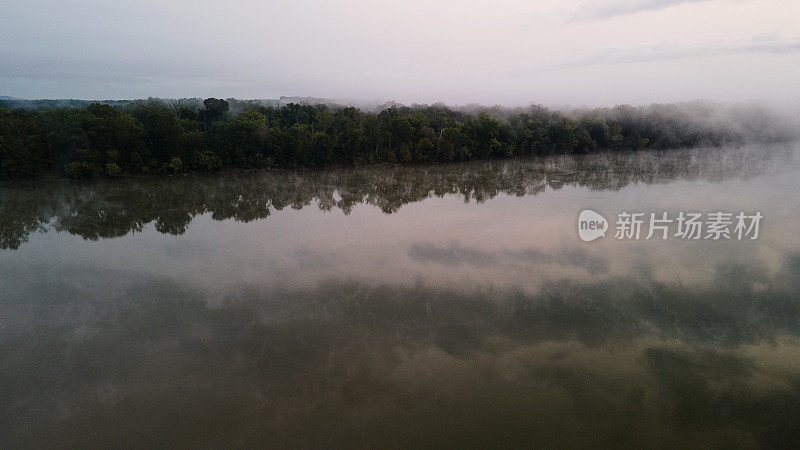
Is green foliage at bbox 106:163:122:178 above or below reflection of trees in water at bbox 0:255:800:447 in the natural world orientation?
above

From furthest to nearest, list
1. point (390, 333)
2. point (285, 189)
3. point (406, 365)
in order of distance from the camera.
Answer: point (285, 189)
point (390, 333)
point (406, 365)

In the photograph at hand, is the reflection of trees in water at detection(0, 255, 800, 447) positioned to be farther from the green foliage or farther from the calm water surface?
the green foliage

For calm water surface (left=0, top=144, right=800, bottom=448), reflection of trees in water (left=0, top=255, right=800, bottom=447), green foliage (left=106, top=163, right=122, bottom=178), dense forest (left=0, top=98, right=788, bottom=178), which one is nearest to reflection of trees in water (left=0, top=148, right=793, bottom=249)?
calm water surface (left=0, top=144, right=800, bottom=448)

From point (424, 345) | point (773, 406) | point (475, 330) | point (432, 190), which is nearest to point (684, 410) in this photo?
point (773, 406)

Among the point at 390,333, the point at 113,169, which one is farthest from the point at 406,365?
the point at 113,169

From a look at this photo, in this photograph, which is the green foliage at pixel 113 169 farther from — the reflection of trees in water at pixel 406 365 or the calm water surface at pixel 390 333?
the reflection of trees in water at pixel 406 365

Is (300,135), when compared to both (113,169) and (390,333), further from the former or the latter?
(390,333)
